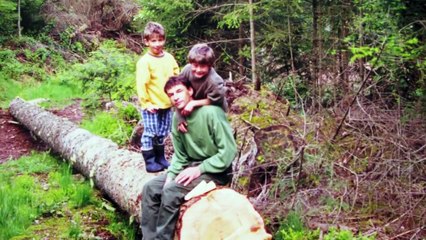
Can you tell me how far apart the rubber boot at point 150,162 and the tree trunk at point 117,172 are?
72 millimetres

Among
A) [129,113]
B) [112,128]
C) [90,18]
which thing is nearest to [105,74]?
[129,113]

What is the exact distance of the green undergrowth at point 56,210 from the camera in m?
5.01

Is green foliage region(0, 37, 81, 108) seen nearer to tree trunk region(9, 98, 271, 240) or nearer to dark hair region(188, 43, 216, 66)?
tree trunk region(9, 98, 271, 240)

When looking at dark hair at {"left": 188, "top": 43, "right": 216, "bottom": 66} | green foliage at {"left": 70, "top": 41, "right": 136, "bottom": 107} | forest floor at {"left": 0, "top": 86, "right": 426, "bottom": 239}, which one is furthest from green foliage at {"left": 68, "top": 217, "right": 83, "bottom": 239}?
green foliage at {"left": 70, "top": 41, "right": 136, "bottom": 107}

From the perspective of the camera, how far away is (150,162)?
546 cm

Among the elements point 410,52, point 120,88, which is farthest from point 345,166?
point 120,88

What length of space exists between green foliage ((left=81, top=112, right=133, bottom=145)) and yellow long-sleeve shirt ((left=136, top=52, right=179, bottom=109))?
2.43m

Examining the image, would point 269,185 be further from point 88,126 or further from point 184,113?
point 88,126

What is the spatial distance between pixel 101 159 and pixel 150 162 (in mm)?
1047

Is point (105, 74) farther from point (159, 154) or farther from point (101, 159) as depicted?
point (159, 154)

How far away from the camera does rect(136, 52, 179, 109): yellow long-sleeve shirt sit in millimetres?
5336

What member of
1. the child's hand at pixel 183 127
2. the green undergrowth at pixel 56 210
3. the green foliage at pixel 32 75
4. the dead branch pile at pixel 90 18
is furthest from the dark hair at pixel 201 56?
the dead branch pile at pixel 90 18

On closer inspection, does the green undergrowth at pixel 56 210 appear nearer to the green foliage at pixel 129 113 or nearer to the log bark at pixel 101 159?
the log bark at pixel 101 159

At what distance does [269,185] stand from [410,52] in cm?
222
